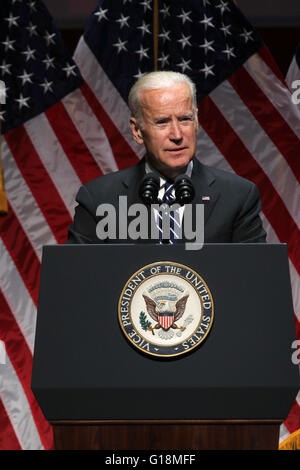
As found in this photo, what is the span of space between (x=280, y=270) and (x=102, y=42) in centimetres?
250

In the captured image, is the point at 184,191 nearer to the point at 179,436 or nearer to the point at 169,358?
the point at 169,358

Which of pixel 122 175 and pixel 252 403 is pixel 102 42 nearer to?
pixel 122 175

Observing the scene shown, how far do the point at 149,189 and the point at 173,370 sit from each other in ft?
1.64

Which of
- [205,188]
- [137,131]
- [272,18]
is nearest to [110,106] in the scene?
[272,18]

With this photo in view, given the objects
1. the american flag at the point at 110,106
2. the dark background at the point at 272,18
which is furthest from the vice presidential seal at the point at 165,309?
the dark background at the point at 272,18

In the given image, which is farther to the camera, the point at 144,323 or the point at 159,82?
the point at 159,82

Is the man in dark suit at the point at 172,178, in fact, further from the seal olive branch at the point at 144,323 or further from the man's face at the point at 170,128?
the seal olive branch at the point at 144,323

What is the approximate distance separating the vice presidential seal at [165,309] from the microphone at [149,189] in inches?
10.1

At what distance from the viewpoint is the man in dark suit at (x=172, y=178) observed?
2105 millimetres

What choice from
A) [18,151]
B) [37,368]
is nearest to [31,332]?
[18,151]

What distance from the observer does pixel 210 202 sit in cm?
211

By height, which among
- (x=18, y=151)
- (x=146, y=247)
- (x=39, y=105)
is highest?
(x=39, y=105)

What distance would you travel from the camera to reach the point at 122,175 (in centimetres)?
227

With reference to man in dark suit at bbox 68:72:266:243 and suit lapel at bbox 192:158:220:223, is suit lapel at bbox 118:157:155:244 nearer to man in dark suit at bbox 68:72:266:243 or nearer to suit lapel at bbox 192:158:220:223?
man in dark suit at bbox 68:72:266:243
